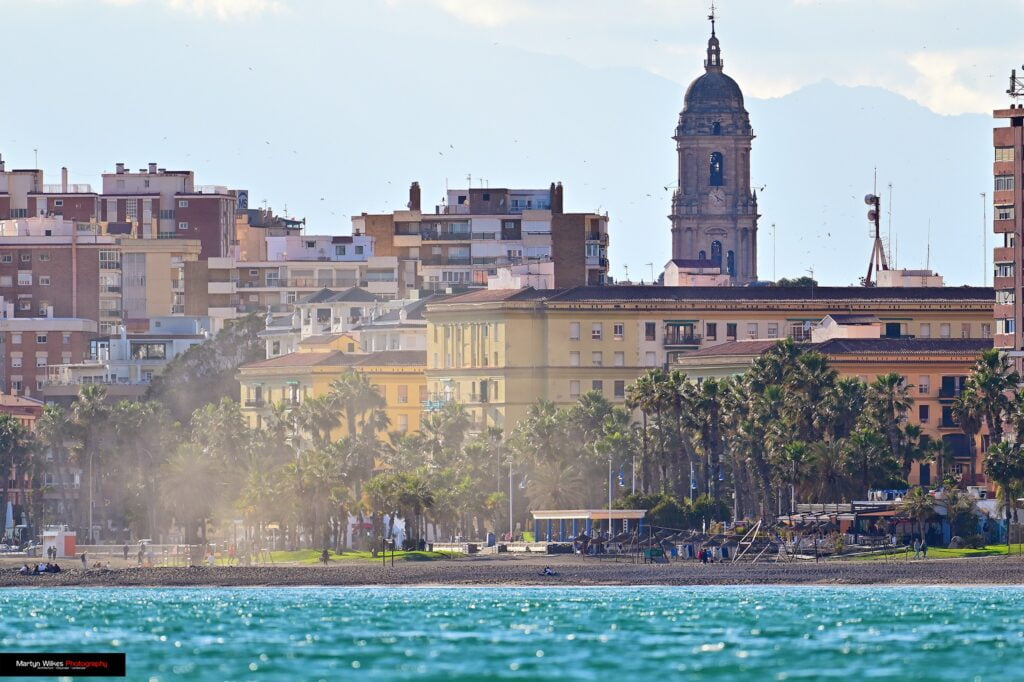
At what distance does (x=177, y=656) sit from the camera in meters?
155

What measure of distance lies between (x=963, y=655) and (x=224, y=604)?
173ft

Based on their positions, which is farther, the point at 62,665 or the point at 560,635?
the point at 560,635

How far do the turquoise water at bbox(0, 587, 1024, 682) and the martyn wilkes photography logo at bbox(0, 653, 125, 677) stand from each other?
48.0 inches

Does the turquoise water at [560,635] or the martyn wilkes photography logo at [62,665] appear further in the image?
the turquoise water at [560,635]

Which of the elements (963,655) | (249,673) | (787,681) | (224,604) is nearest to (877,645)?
(963,655)

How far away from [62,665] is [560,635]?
84.9 feet

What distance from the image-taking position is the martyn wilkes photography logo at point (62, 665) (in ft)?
473

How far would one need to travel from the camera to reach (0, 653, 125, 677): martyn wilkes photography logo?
14412cm

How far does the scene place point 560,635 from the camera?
164125 millimetres

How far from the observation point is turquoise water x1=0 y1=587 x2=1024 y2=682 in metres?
148

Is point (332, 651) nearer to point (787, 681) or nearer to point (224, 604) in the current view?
point (787, 681)

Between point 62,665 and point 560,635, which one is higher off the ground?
point 560,635

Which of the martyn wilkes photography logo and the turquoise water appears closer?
the martyn wilkes photography logo

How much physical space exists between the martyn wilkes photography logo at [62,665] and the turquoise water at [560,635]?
1219 millimetres
